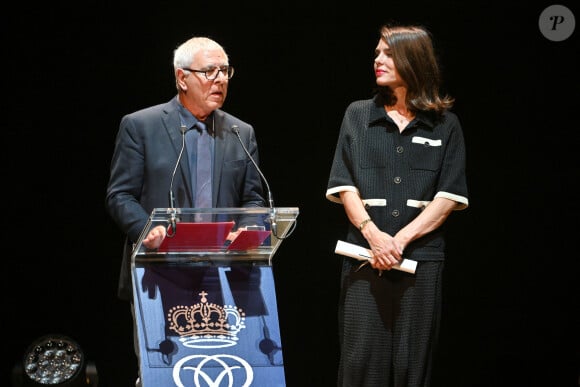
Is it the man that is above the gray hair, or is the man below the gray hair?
below

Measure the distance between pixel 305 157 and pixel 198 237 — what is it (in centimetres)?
194

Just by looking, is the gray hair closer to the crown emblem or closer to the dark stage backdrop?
the crown emblem

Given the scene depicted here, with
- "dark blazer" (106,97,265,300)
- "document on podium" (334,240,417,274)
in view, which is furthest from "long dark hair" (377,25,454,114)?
"dark blazer" (106,97,265,300)

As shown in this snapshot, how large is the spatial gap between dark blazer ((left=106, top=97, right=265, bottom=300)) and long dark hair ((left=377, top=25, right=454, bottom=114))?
27.8 inches

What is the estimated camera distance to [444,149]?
12.0 feet

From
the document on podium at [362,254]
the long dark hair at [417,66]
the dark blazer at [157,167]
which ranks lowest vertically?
the document on podium at [362,254]

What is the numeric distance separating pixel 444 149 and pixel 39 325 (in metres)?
2.22

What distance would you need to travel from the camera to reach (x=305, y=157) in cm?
487

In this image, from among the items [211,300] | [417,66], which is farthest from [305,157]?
[211,300]

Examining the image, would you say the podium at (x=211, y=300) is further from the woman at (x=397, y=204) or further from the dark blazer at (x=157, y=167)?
the woman at (x=397, y=204)

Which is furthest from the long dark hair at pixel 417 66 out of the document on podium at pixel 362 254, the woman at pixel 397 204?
the document on podium at pixel 362 254

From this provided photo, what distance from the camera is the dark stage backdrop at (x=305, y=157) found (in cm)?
456

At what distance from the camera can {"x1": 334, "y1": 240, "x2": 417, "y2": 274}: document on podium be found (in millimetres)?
3506

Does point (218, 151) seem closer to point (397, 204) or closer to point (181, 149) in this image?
point (181, 149)
